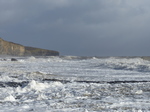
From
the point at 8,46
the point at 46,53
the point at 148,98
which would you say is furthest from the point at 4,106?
the point at 46,53

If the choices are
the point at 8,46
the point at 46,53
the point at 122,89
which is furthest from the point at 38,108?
the point at 46,53

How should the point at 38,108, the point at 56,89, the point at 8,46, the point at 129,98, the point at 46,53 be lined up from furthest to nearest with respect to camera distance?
the point at 46,53
the point at 8,46
the point at 56,89
the point at 129,98
the point at 38,108

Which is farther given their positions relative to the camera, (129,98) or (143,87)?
(143,87)

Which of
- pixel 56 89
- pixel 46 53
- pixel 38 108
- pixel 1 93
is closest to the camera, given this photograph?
pixel 38 108

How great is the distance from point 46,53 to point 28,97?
12293cm

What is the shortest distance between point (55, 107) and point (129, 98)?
301cm

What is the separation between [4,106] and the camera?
10477 mm

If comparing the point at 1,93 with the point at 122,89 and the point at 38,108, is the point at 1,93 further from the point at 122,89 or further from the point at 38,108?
the point at 122,89

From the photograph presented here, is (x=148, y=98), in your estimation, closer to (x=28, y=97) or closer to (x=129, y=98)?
(x=129, y=98)

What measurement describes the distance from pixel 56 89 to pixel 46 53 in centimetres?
12093

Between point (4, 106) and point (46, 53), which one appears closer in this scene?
point (4, 106)

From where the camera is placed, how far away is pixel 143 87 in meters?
15.0

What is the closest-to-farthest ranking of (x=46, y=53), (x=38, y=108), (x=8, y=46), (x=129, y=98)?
(x=38, y=108) → (x=129, y=98) → (x=8, y=46) → (x=46, y=53)

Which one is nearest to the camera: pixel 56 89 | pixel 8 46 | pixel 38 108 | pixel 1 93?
pixel 38 108
